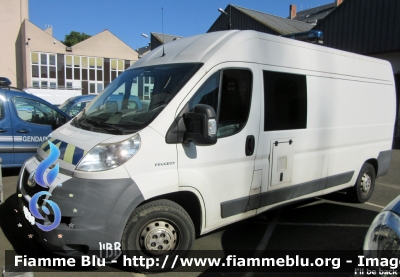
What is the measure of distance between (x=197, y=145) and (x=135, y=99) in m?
0.91

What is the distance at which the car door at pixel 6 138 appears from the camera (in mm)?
6336

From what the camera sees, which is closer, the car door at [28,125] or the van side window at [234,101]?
the van side window at [234,101]

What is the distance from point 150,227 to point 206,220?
63 cm

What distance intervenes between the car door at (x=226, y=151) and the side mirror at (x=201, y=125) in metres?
0.14

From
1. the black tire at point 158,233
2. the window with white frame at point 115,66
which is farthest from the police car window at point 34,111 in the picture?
the window with white frame at point 115,66

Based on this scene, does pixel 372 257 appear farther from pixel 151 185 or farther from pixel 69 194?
pixel 69 194

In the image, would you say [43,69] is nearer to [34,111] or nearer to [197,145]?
[34,111]

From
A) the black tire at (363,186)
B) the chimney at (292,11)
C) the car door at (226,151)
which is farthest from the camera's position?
the chimney at (292,11)

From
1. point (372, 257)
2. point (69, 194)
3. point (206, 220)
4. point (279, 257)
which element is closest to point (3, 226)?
point (69, 194)

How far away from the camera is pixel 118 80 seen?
4.26 meters

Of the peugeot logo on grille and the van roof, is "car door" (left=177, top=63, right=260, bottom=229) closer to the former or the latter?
the van roof

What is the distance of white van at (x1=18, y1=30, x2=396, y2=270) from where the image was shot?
9.64ft

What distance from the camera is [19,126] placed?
651 cm

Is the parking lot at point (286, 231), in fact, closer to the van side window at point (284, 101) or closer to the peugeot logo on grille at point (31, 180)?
the peugeot logo on grille at point (31, 180)
